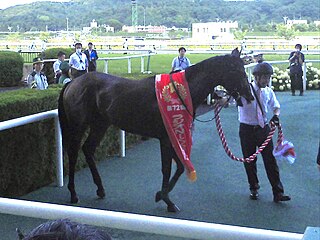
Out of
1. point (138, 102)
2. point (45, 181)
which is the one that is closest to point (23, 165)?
point (45, 181)

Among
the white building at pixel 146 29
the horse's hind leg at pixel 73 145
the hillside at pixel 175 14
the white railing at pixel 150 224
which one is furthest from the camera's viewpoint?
the hillside at pixel 175 14

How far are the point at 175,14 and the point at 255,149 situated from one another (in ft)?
175

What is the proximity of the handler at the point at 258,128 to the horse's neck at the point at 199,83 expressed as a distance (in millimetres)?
396

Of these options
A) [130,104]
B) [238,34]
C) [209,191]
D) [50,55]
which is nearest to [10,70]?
[50,55]

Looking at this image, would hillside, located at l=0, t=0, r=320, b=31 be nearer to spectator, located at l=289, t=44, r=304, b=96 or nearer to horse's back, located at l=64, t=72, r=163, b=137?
spectator, located at l=289, t=44, r=304, b=96

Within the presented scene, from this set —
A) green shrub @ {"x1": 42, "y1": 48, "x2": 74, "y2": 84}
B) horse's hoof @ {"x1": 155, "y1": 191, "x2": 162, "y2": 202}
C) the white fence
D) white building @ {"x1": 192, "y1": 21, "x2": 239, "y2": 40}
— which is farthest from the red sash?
white building @ {"x1": 192, "y1": 21, "x2": 239, "y2": 40}

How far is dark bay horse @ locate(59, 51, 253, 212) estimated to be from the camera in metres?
5.49

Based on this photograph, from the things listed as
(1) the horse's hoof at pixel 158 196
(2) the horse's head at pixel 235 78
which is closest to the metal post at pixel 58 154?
(1) the horse's hoof at pixel 158 196

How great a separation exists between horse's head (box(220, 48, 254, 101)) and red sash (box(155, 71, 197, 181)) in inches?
15.6

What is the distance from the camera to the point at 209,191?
6164 millimetres

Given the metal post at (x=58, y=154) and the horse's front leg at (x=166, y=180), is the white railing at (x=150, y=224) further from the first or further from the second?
the metal post at (x=58, y=154)

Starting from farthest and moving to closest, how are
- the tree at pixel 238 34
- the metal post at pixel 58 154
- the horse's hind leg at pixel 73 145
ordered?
the tree at pixel 238 34
the metal post at pixel 58 154
the horse's hind leg at pixel 73 145

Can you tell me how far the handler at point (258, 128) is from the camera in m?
5.75

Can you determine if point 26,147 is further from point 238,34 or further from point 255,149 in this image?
point 238,34
